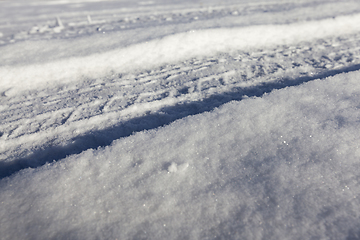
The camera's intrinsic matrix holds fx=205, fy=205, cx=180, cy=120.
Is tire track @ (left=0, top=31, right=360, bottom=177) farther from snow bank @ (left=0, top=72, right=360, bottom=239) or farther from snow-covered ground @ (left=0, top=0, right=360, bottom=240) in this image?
snow bank @ (left=0, top=72, right=360, bottom=239)

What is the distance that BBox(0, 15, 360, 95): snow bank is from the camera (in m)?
2.82

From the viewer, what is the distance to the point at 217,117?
1.91 metres

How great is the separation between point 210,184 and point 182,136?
484 mm

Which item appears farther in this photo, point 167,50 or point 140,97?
point 167,50

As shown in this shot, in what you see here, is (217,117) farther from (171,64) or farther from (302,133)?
(171,64)

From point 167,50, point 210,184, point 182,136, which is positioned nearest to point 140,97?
point 182,136

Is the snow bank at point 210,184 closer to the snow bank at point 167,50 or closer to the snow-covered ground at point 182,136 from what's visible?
the snow-covered ground at point 182,136

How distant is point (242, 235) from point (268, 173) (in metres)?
0.49

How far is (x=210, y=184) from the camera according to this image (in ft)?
4.82

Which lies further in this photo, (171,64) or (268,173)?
(171,64)

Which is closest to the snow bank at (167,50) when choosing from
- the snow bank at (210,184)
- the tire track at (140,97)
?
the tire track at (140,97)

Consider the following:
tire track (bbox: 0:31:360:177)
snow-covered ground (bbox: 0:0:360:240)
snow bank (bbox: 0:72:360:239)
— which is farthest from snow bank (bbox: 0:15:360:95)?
snow bank (bbox: 0:72:360:239)

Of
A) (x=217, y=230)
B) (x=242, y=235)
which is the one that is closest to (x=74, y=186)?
(x=217, y=230)

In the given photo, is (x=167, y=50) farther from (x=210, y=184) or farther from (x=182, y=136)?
(x=210, y=184)
